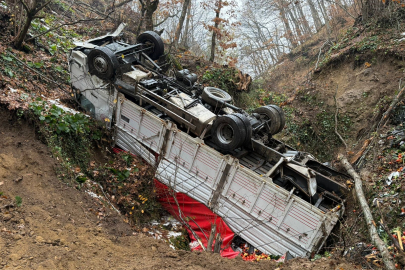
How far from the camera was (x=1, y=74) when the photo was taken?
7.06 meters

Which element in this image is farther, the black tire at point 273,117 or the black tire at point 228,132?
the black tire at point 273,117

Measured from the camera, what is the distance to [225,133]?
6.37 metres

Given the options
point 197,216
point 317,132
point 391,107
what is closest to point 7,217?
point 197,216

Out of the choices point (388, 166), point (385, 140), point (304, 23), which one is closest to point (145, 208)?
point (388, 166)

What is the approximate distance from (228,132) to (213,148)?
51cm

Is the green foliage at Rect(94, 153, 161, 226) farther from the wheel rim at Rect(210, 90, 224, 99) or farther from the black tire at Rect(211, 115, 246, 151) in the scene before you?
the wheel rim at Rect(210, 90, 224, 99)

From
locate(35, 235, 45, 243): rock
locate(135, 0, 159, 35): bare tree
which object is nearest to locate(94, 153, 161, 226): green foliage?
locate(35, 235, 45, 243): rock

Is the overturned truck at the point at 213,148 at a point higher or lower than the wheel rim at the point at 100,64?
lower

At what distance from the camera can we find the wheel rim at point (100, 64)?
7.18m

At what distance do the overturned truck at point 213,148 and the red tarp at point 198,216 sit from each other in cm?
15

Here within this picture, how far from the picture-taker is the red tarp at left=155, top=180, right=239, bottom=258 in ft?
20.4

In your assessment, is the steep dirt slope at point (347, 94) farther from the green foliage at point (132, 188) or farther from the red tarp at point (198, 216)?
the green foliage at point (132, 188)

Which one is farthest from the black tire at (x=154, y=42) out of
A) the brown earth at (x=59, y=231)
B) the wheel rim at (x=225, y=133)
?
the brown earth at (x=59, y=231)

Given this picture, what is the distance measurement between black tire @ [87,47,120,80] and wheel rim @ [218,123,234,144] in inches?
115
